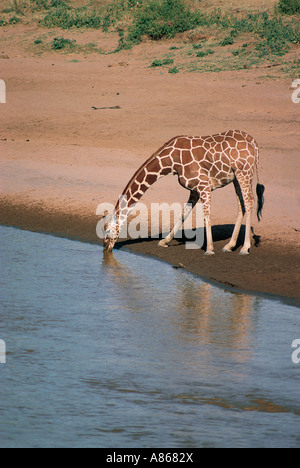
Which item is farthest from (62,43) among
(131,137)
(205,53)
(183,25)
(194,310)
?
(194,310)

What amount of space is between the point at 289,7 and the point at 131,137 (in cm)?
1541

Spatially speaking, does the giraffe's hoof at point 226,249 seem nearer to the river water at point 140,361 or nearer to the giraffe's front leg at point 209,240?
the giraffe's front leg at point 209,240

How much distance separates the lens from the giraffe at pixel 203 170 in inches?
440

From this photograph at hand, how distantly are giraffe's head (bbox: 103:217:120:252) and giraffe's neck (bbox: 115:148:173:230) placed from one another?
0.06m

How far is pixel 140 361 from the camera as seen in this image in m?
7.26

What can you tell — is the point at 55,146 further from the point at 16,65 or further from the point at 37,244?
the point at 16,65

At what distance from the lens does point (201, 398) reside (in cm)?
637

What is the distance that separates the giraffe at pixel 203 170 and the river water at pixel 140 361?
1055mm

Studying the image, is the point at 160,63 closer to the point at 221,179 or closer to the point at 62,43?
the point at 62,43

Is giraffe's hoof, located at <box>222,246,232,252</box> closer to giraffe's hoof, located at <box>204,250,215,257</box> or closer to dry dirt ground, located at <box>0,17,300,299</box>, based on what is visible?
dry dirt ground, located at <box>0,17,300,299</box>

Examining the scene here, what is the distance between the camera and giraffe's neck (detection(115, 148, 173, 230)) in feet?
37.3

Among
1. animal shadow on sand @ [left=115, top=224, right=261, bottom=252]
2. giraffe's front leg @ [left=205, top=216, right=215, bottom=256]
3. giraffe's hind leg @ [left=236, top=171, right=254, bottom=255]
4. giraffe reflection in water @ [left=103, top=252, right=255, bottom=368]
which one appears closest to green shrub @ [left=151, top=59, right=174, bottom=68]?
animal shadow on sand @ [left=115, top=224, right=261, bottom=252]

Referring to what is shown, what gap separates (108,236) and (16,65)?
19142mm

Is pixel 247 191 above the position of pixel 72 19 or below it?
below
